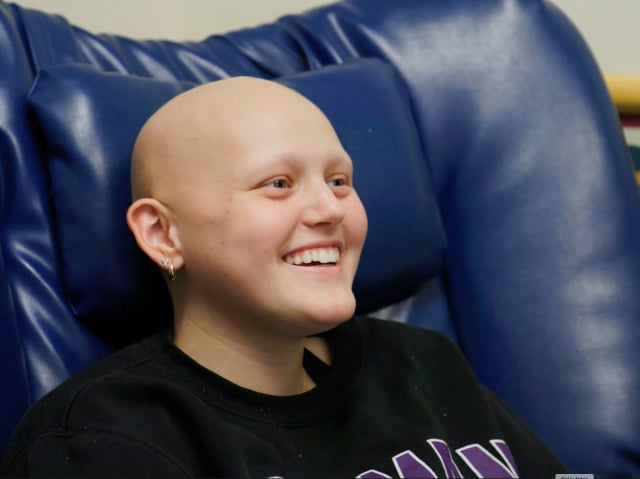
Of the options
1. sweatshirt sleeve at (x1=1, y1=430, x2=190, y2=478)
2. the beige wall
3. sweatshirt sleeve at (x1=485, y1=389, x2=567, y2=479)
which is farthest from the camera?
the beige wall

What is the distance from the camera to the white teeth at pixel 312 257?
3.29 ft

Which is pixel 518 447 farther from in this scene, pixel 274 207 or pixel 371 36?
pixel 371 36

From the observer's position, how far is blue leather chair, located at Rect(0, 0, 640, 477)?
113 cm

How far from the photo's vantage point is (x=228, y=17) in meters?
1.79

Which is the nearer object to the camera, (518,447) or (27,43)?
(518,447)

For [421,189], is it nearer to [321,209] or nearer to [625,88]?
[321,209]

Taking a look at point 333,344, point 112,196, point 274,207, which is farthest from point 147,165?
point 333,344

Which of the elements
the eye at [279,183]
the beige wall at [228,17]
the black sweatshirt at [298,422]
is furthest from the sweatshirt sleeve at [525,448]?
the beige wall at [228,17]

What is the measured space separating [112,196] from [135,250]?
70mm

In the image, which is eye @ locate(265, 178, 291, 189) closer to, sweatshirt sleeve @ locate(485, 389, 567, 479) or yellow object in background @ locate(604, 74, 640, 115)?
sweatshirt sleeve @ locate(485, 389, 567, 479)

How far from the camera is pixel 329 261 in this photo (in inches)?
40.1

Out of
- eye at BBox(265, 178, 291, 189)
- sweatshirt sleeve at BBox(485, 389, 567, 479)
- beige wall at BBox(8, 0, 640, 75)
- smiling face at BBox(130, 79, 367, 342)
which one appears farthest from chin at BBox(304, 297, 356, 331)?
beige wall at BBox(8, 0, 640, 75)

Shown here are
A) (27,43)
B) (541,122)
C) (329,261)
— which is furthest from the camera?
(541,122)

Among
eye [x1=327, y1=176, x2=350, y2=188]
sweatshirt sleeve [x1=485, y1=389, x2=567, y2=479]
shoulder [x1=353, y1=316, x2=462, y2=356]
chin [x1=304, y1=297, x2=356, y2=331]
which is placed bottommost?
sweatshirt sleeve [x1=485, y1=389, x2=567, y2=479]
